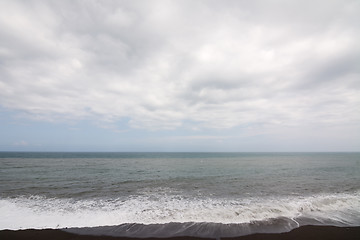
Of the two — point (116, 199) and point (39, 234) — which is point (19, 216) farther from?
point (116, 199)

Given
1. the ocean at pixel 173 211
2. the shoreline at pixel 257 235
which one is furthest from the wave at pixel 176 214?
the shoreline at pixel 257 235

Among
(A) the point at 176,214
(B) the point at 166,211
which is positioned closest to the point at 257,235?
(A) the point at 176,214

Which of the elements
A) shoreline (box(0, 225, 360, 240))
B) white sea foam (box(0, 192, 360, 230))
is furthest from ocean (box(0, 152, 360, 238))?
shoreline (box(0, 225, 360, 240))

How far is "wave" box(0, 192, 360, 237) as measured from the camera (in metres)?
8.58

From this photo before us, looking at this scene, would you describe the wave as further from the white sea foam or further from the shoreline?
the shoreline

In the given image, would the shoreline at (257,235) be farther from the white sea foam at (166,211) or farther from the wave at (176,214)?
the white sea foam at (166,211)

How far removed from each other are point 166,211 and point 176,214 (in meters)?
0.84

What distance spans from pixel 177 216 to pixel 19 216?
9.05 metres

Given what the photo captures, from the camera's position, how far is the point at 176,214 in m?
10.3

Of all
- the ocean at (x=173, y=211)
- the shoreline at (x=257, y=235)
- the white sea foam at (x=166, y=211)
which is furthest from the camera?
the white sea foam at (x=166, y=211)

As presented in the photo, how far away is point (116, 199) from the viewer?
13.5 metres

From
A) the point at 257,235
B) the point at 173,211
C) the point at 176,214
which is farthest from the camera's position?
the point at 173,211

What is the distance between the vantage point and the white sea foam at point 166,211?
940 cm

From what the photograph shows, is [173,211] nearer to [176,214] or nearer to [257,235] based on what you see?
[176,214]
